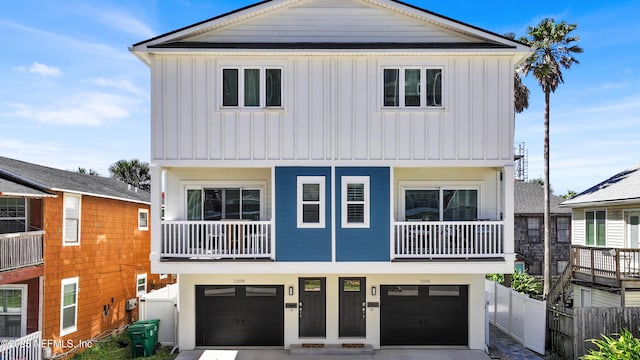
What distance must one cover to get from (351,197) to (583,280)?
34.6 feet

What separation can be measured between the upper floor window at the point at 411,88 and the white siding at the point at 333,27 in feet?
3.82

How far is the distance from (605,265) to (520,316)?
13.2 ft

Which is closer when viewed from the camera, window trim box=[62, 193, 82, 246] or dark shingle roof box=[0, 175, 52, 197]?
dark shingle roof box=[0, 175, 52, 197]

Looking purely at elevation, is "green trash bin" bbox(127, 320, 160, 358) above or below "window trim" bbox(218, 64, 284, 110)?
below

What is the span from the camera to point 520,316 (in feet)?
45.6

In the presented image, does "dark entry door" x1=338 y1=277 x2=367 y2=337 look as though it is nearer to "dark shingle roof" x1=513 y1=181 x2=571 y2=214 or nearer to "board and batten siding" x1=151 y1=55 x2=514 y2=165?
"board and batten siding" x1=151 y1=55 x2=514 y2=165

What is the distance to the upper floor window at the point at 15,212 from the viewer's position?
13156mm

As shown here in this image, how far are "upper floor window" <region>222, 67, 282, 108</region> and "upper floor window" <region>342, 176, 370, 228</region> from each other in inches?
114

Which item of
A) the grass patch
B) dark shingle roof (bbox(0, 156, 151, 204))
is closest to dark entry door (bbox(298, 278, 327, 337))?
the grass patch

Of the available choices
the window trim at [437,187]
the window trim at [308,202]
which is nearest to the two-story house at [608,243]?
the window trim at [437,187]

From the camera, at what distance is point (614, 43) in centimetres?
2455

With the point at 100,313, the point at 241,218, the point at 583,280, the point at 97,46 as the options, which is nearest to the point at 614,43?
the point at 583,280

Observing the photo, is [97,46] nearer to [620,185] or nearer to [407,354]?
[407,354]

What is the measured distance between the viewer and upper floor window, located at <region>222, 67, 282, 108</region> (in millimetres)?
11742
